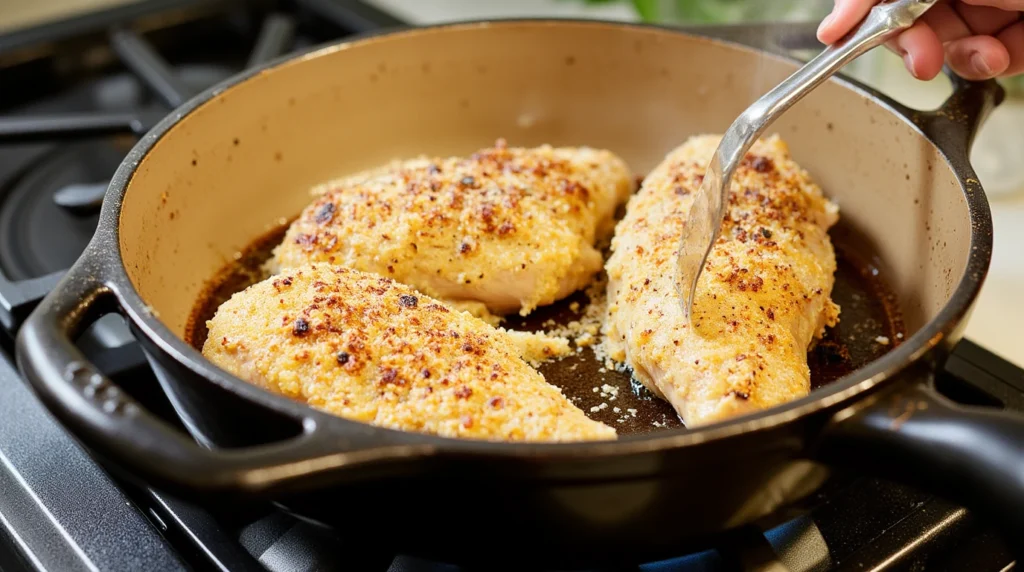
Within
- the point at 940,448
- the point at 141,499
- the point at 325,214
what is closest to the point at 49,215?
the point at 325,214

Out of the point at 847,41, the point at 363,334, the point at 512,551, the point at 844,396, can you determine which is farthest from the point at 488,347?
the point at 847,41

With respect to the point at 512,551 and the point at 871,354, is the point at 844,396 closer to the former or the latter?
the point at 512,551

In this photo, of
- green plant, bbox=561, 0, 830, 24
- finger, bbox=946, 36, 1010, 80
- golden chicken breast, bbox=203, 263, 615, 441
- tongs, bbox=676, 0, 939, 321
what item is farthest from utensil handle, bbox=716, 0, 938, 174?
green plant, bbox=561, 0, 830, 24

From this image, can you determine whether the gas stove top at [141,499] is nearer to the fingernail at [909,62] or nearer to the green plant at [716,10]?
the fingernail at [909,62]

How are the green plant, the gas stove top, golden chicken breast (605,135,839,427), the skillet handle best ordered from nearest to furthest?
the skillet handle
the gas stove top
golden chicken breast (605,135,839,427)
the green plant

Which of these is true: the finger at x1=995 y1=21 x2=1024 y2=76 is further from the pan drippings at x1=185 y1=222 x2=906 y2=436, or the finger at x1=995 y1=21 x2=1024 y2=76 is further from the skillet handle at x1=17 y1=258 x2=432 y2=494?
the skillet handle at x1=17 y1=258 x2=432 y2=494

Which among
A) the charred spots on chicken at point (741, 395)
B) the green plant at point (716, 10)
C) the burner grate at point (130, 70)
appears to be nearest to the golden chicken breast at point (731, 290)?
the charred spots on chicken at point (741, 395)
